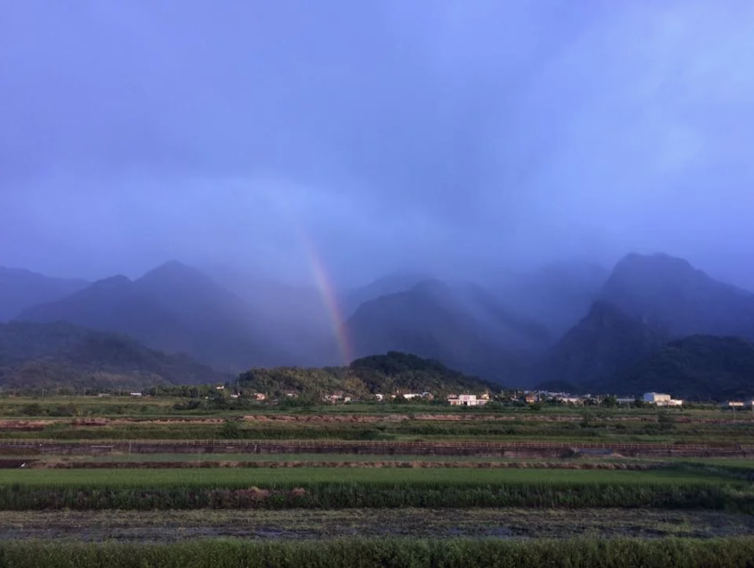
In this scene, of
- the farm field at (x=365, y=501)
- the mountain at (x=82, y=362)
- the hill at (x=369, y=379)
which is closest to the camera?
the farm field at (x=365, y=501)

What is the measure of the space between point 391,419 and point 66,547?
42062mm

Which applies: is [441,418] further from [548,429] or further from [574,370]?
[574,370]

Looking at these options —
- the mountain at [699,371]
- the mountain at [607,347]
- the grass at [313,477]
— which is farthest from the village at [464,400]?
the mountain at [607,347]

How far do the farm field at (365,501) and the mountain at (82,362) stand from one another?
356 feet

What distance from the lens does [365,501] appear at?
1967 cm

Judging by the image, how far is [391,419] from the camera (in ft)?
172

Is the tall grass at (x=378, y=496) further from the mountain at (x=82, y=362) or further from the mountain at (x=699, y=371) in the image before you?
the mountain at (x=82, y=362)

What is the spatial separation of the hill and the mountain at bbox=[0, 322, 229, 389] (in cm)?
4860

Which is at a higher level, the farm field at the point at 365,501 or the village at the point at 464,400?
the farm field at the point at 365,501

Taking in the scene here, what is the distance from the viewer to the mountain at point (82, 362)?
13012 cm

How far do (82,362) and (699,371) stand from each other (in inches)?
5924

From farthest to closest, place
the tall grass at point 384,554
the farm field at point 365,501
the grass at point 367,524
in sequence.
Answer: the grass at point 367,524 < the farm field at point 365,501 < the tall grass at point 384,554

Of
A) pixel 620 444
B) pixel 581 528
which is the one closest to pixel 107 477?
pixel 581 528

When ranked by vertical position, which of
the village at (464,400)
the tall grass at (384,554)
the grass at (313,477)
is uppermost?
the tall grass at (384,554)
